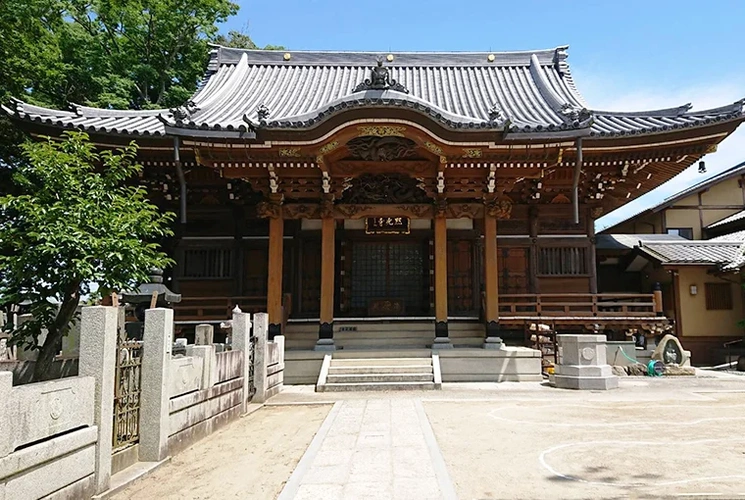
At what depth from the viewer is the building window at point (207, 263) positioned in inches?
523

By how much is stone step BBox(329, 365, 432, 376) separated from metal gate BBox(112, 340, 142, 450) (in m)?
5.61

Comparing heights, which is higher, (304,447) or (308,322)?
(308,322)

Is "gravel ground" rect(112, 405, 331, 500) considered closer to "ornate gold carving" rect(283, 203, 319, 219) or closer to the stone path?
the stone path

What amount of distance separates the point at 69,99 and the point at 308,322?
15.5 meters

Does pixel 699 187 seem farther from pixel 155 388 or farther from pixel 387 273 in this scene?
pixel 155 388

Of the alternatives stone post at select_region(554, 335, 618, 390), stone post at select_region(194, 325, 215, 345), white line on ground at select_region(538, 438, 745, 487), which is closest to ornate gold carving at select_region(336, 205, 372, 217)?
stone post at select_region(554, 335, 618, 390)

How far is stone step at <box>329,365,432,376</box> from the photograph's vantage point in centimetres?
1022

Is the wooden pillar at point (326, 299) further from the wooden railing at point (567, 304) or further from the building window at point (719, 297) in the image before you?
the building window at point (719, 297)

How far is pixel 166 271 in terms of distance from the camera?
44.2 ft

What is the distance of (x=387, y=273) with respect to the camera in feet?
46.9

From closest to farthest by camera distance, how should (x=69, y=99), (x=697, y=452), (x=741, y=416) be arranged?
(x=697, y=452) → (x=741, y=416) → (x=69, y=99)

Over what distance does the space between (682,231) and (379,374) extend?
667 inches

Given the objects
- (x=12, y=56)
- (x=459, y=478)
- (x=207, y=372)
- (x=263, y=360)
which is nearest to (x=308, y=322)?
(x=263, y=360)

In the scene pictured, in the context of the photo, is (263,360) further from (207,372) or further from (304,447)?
(304,447)
